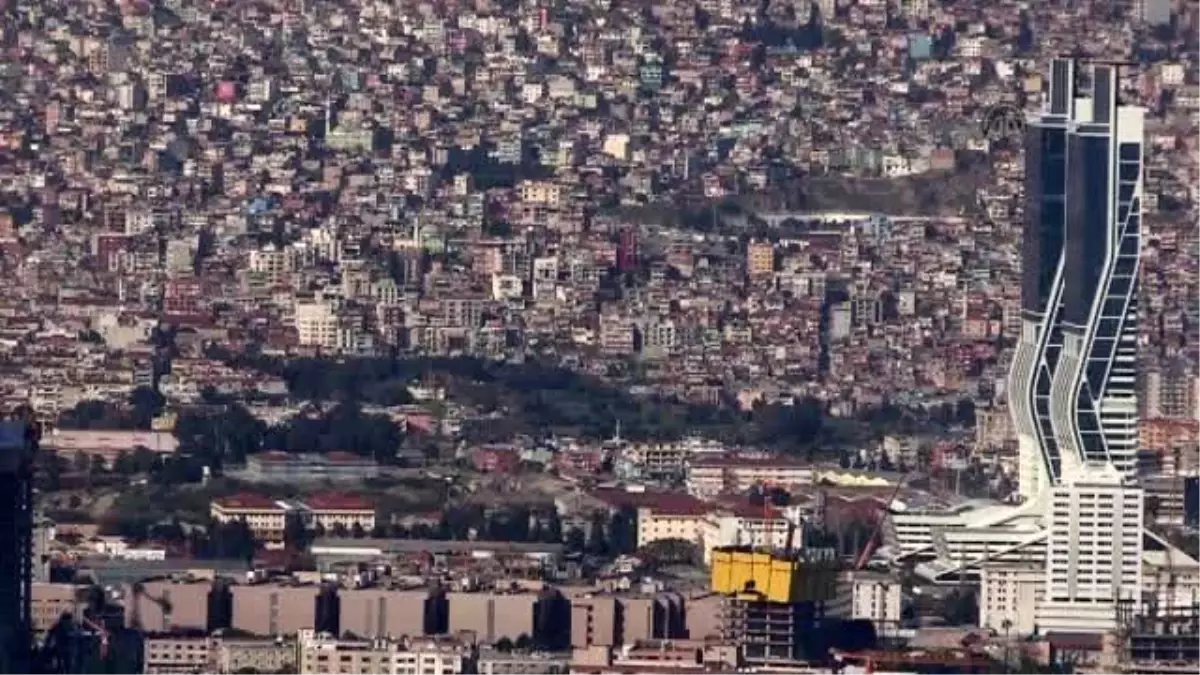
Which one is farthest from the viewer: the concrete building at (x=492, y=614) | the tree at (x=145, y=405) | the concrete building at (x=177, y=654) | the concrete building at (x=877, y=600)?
the tree at (x=145, y=405)

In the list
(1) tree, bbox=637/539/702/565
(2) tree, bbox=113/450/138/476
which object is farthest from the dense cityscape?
(1) tree, bbox=637/539/702/565

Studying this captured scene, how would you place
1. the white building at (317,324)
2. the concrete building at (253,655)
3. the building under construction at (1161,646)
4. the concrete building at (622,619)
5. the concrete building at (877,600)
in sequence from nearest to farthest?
1. the building under construction at (1161,646)
2. the concrete building at (253,655)
3. the concrete building at (622,619)
4. the concrete building at (877,600)
5. the white building at (317,324)

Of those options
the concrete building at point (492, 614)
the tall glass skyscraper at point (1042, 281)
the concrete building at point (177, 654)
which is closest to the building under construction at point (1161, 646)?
the concrete building at point (177, 654)

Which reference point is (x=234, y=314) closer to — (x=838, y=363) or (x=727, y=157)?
(x=838, y=363)

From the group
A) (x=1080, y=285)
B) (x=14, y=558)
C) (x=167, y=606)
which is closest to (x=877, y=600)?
(x=167, y=606)

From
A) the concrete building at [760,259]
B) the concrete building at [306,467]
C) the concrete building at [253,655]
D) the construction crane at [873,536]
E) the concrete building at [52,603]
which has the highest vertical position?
the concrete building at [760,259]

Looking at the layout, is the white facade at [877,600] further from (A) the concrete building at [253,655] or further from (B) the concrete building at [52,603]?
(B) the concrete building at [52,603]
